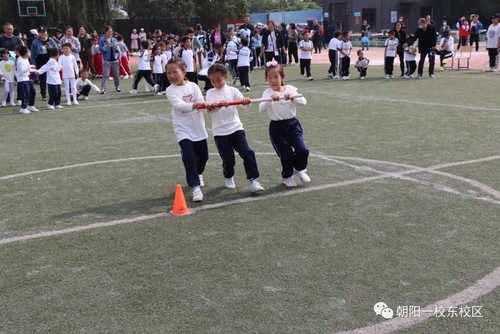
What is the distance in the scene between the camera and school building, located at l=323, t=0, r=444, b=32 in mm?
60406

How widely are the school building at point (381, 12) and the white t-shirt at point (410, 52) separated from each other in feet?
135

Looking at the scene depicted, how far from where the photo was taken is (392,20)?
200 ft

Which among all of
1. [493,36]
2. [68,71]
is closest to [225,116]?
[68,71]

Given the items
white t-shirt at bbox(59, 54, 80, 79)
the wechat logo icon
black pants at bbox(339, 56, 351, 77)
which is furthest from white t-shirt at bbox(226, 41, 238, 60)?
the wechat logo icon

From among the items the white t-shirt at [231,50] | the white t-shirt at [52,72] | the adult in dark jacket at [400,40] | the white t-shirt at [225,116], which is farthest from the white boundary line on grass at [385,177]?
the adult in dark jacket at [400,40]

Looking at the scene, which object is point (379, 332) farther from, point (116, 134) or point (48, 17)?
point (48, 17)

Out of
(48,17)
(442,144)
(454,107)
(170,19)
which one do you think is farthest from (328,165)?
(170,19)

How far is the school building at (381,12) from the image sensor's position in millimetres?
60406

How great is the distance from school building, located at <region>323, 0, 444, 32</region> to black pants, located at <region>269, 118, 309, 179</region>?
54.9m

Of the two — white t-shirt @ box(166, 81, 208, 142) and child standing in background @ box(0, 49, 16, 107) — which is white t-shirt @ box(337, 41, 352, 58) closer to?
child standing in background @ box(0, 49, 16, 107)

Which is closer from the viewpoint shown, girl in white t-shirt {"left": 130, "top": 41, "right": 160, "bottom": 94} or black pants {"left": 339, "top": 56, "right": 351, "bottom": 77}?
girl in white t-shirt {"left": 130, "top": 41, "right": 160, "bottom": 94}

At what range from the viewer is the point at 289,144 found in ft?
22.3

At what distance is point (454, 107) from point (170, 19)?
1647 inches

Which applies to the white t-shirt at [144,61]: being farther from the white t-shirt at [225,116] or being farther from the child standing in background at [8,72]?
the white t-shirt at [225,116]
